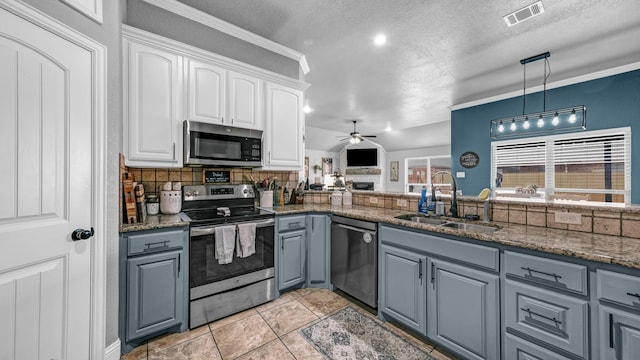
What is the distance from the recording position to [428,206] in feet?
7.36

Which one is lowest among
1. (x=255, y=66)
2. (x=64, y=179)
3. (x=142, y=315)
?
(x=142, y=315)

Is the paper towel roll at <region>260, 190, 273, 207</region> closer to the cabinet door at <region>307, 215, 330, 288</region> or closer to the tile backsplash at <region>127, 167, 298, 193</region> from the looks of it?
the tile backsplash at <region>127, 167, 298, 193</region>

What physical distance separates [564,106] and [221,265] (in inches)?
209

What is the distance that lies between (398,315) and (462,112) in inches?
179

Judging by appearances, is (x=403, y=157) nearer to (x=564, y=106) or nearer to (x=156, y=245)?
(x=564, y=106)

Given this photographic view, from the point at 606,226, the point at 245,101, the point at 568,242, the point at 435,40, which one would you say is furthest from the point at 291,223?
the point at 435,40

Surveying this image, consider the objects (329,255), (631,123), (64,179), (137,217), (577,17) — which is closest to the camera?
(64,179)

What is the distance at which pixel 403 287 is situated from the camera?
1.85m

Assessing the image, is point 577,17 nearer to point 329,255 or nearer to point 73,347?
point 329,255

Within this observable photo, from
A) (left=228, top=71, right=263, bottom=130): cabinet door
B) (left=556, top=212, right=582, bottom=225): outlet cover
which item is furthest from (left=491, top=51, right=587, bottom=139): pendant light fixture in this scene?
(left=228, top=71, right=263, bottom=130): cabinet door

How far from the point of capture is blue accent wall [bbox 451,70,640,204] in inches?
128

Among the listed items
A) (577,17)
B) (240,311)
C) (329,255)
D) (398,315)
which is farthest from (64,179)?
(577,17)

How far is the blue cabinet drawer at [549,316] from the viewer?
1106 millimetres

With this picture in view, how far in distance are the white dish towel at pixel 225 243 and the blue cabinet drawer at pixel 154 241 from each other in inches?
10.5
